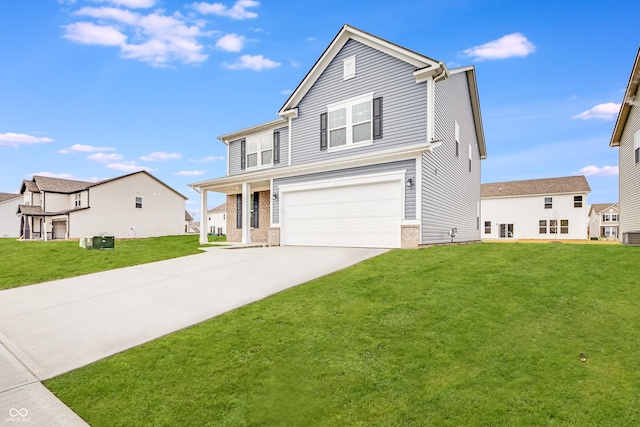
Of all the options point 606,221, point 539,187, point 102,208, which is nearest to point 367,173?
point 102,208

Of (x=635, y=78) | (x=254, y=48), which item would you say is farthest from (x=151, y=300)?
(x=635, y=78)

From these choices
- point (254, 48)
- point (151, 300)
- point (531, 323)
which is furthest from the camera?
point (254, 48)

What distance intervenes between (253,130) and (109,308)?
1384 cm

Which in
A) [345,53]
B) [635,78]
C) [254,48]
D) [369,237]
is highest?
[254,48]

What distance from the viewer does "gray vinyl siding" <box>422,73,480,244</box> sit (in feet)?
41.2

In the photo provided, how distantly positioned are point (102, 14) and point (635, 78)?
2363cm

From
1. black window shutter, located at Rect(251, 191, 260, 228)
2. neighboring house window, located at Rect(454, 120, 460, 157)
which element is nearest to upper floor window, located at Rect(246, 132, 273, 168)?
black window shutter, located at Rect(251, 191, 260, 228)

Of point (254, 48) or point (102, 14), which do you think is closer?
point (102, 14)

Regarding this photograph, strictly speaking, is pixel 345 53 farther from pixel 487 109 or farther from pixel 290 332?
pixel 290 332

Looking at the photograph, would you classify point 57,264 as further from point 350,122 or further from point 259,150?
point 350,122

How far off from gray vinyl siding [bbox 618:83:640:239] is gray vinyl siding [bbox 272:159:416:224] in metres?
12.1

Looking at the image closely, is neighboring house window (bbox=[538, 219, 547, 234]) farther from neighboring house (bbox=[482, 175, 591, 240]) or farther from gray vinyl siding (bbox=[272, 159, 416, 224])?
gray vinyl siding (bbox=[272, 159, 416, 224])

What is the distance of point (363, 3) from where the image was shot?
1426cm

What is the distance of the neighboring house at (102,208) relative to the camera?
31500 mm
